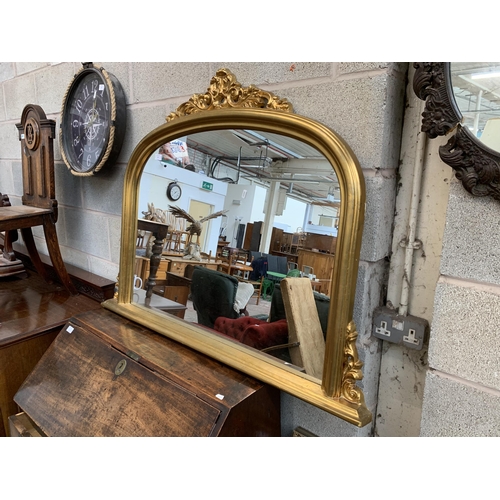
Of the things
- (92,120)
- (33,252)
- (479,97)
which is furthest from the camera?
(33,252)

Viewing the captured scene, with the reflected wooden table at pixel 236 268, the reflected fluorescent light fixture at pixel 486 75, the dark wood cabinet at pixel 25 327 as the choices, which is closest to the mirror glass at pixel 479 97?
the reflected fluorescent light fixture at pixel 486 75

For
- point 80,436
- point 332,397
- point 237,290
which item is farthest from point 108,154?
point 332,397

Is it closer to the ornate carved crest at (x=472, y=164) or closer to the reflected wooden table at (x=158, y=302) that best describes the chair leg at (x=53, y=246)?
the reflected wooden table at (x=158, y=302)

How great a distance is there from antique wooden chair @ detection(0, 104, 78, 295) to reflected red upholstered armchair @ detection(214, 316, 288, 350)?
898 millimetres

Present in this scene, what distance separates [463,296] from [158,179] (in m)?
0.93

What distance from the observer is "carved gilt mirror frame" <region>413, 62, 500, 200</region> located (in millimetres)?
619

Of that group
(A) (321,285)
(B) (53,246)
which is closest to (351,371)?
(A) (321,285)

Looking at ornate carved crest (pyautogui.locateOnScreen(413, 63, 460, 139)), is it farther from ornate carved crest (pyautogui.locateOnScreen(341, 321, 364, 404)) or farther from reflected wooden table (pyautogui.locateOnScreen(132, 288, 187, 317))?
reflected wooden table (pyautogui.locateOnScreen(132, 288, 187, 317))

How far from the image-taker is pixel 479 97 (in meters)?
0.63

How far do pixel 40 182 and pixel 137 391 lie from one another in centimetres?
108

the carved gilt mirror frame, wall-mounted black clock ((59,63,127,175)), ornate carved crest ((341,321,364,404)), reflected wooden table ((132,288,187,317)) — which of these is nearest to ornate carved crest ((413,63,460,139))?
the carved gilt mirror frame

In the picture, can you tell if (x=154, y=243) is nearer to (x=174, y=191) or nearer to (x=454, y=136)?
(x=174, y=191)

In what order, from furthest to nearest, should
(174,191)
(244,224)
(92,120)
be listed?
(92,120)
(174,191)
(244,224)

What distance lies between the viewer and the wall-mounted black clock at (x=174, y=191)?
1.12 metres
